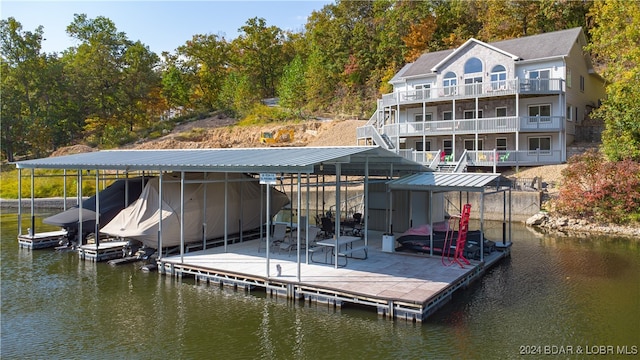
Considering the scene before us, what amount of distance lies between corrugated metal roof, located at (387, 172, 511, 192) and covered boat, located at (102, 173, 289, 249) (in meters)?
5.88

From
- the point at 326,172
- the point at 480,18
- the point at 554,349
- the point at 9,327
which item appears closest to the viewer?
the point at 554,349

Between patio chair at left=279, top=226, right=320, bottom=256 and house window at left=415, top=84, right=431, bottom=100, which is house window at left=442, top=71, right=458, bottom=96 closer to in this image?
house window at left=415, top=84, right=431, bottom=100

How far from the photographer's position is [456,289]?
41.7 ft

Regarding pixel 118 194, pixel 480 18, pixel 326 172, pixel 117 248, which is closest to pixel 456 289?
pixel 326 172

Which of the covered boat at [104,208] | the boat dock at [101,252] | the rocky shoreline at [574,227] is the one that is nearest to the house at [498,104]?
the rocky shoreline at [574,227]

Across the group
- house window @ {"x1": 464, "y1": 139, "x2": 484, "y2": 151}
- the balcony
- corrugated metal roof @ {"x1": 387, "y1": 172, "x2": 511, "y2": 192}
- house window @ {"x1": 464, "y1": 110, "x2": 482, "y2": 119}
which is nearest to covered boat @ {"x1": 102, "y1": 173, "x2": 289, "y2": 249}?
corrugated metal roof @ {"x1": 387, "y1": 172, "x2": 511, "y2": 192}

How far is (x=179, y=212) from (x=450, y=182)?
9.20 meters

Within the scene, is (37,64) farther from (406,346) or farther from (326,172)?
(406,346)

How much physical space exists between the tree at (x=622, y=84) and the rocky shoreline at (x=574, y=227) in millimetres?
4401

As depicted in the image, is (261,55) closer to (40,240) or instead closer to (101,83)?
(101,83)

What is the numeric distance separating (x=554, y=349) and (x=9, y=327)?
11696mm

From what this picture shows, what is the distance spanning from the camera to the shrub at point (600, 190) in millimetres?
23312

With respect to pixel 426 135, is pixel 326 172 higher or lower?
lower

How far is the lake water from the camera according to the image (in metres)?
9.34
